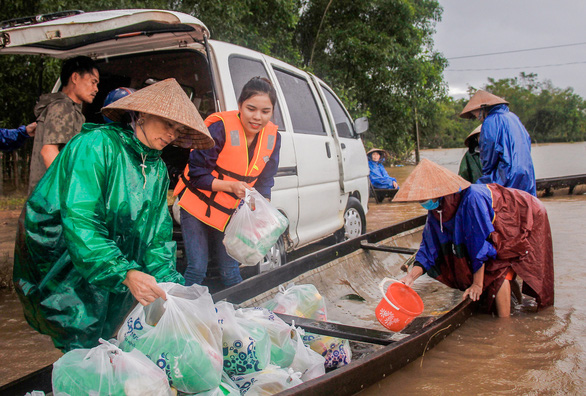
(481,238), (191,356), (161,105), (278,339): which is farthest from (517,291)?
(161,105)

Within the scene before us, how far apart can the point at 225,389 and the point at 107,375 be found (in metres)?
0.49

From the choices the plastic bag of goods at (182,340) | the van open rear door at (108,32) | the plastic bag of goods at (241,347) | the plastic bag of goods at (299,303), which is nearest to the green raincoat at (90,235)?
the plastic bag of goods at (182,340)

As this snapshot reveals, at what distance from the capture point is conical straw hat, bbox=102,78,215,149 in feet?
6.37

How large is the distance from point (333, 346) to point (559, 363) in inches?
58.0

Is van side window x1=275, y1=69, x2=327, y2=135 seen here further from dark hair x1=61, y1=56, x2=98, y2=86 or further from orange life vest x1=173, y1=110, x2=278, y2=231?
dark hair x1=61, y1=56, x2=98, y2=86

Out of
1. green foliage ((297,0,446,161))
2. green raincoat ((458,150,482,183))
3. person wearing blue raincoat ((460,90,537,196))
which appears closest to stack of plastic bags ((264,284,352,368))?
person wearing blue raincoat ((460,90,537,196))

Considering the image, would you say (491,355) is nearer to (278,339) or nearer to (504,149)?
(278,339)

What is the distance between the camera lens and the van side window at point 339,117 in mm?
5508

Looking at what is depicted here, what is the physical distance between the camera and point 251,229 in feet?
9.16

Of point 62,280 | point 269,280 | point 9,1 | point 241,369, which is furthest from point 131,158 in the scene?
point 9,1

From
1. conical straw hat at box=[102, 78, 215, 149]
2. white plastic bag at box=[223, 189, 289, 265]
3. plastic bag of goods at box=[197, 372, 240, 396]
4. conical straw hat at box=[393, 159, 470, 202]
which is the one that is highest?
conical straw hat at box=[102, 78, 215, 149]

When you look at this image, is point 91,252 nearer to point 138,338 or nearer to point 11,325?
point 138,338

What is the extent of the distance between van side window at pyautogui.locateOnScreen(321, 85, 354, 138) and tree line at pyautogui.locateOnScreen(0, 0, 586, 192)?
455 centimetres

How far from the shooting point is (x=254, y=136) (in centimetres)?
324
